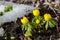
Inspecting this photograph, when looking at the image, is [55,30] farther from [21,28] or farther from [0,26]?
[0,26]

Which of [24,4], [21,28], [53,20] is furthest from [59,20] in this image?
[24,4]

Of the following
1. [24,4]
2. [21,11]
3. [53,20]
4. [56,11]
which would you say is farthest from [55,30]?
[24,4]

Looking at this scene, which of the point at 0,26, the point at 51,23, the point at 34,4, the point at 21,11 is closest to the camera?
the point at 51,23

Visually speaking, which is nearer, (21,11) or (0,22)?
(0,22)

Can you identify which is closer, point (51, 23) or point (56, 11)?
point (51, 23)

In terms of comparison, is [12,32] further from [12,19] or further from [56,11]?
[56,11]

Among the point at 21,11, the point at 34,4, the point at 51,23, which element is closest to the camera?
the point at 51,23

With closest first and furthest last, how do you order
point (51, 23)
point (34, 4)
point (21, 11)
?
point (51, 23) < point (21, 11) < point (34, 4)

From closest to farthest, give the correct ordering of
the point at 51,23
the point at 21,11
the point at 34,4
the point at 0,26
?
the point at 51,23 → the point at 0,26 → the point at 21,11 → the point at 34,4

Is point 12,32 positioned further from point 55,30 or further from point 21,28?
point 55,30
